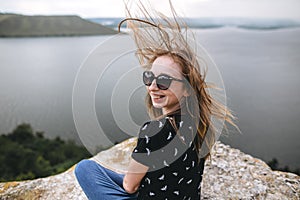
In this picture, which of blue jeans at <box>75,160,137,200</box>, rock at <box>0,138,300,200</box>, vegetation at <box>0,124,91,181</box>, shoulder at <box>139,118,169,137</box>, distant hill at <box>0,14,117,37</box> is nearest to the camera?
shoulder at <box>139,118,169,137</box>

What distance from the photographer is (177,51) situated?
36.6 inches

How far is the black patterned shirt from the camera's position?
0.89 m

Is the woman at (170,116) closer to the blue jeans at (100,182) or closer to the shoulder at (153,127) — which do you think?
the shoulder at (153,127)

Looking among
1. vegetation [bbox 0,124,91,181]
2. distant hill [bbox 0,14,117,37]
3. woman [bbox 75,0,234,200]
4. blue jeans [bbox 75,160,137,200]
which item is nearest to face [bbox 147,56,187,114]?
woman [bbox 75,0,234,200]

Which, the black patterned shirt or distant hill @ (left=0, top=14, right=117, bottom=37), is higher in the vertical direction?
distant hill @ (left=0, top=14, right=117, bottom=37)

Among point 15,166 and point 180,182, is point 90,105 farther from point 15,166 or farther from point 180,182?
point 15,166

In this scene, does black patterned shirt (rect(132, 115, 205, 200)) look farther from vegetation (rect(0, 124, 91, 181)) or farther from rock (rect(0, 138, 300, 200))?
vegetation (rect(0, 124, 91, 181))

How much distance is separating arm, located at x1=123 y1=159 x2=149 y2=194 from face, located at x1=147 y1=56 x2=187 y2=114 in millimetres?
203

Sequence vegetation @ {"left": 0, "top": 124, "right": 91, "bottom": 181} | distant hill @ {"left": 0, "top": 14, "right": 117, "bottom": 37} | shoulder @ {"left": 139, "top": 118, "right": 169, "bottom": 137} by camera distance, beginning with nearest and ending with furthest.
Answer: shoulder @ {"left": 139, "top": 118, "right": 169, "bottom": 137} → distant hill @ {"left": 0, "top": 14, "right": 117, "bottom": 37} → vegetation @ {"left": 0, "top": 124, "right": 91, "bottom": 181}

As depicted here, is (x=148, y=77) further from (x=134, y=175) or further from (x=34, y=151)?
(x=34, y=151)

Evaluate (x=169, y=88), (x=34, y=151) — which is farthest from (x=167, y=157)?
(x=34, y=151)

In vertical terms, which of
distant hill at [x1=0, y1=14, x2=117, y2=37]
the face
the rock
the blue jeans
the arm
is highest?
distant hill at [x1=0, y1=14, x2=117, y2=37]

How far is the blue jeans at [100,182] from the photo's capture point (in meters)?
1.18

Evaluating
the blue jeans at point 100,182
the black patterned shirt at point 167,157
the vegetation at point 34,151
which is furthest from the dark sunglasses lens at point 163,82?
the vegetation at point 34,151
